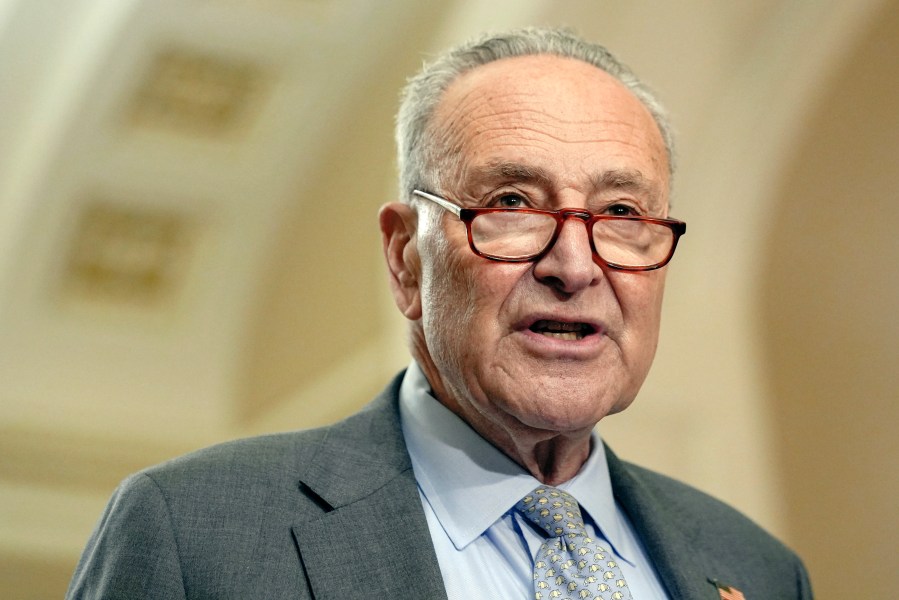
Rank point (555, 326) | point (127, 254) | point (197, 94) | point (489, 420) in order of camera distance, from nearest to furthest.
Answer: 1. point (555, 326)
2. point (489, 420)
3. point (197, 94)
4. point (127, 254)

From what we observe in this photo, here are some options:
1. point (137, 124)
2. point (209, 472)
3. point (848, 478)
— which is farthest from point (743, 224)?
point (209, 472)

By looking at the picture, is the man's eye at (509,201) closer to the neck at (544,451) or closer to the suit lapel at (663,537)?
the neck at (544,451)

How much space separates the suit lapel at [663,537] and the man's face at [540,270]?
11.5 inches

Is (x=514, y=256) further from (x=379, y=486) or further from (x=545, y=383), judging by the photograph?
(x=379, y=486)

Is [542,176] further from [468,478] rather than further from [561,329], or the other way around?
[468,478]

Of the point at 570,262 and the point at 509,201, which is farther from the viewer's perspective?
the point at 509,201

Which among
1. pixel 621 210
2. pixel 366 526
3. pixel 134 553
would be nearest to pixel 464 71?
pixel 621 210

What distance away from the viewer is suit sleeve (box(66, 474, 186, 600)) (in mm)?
1730

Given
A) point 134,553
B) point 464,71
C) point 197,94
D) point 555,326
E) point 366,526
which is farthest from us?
point 197,94

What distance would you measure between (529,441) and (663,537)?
0.35 m

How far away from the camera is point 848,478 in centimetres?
454

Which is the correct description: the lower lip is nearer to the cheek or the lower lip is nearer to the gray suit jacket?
the cheek

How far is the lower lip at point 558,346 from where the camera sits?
1952 millimetres

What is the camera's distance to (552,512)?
6.60 feet
